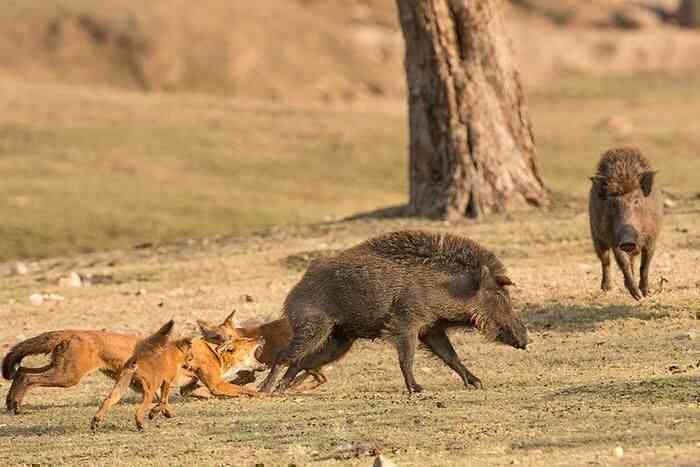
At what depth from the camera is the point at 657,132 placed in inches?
1419

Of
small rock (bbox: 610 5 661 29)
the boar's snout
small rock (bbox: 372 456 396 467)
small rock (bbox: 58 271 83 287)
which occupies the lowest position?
small rock (bbox: 58 271 83 287)

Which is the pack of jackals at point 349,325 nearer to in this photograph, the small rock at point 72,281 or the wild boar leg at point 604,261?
the wild boar leg at point 604,261

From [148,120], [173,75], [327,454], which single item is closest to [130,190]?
[148,120]

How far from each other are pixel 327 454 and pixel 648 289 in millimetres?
6865

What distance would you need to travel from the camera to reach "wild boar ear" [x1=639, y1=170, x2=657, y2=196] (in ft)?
50.8

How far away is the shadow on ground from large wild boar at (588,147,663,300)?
0.34m

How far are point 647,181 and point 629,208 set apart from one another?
317mm

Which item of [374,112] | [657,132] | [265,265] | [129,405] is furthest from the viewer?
[374,112]

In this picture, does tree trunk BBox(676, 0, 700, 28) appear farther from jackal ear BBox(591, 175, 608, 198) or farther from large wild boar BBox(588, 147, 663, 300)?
jackal ear BBox(591, 175, 608, 198)

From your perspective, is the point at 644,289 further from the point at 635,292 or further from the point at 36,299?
the point at 36,299

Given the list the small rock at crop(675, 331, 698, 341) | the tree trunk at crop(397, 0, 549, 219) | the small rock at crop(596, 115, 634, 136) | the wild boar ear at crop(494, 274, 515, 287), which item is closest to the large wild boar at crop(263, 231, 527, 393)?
the wild boar ear at crop(494, 274, 515, 287)

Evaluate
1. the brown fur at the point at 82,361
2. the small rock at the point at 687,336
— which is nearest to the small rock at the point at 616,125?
the small rock at the point at 687,336

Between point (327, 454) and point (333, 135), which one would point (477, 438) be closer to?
point (327, 454)

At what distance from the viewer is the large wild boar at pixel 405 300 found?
12320 mm
